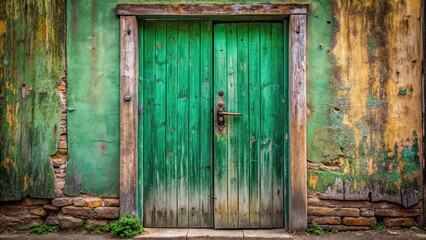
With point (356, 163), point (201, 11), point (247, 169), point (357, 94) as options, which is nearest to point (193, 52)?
point (201, 11)

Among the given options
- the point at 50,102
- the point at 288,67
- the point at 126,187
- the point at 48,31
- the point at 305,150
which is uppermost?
the point at 48,31

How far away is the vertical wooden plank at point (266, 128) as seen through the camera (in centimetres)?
441

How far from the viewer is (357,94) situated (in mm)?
4289

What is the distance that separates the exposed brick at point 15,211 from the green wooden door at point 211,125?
122cm

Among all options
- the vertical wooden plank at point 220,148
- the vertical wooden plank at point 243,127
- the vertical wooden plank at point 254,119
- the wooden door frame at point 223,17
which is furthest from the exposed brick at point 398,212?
the vertical wooden plank at point 220,148

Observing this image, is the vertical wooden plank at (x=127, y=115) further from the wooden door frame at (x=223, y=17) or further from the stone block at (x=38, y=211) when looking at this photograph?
the stone block at (x=38, y=211)

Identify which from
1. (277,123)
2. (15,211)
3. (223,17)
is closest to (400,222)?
(277,123)

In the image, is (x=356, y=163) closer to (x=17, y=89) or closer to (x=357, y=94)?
(x=357, y=94)

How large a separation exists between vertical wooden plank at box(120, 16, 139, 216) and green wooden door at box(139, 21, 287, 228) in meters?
0.13

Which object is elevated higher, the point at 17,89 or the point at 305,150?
the point at 17,89

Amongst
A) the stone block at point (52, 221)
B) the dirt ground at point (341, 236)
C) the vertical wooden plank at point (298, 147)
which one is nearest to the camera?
the dirt ground at point (341, 236)

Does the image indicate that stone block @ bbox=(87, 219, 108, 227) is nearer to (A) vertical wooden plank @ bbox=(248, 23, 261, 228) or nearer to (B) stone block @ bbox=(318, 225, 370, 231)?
(A) vertical wooden plank @ bbox=(248, 23, 261, 228)

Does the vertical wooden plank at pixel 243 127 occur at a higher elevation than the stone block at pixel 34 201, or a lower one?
higher

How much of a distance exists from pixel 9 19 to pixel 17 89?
29.1 inches
